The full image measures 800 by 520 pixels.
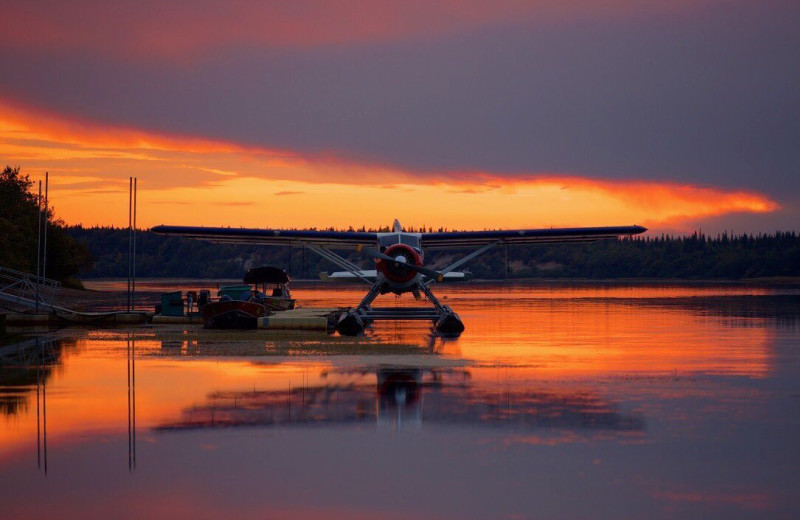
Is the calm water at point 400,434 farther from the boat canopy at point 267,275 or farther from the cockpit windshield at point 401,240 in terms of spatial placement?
the boat canopy at point 267,275

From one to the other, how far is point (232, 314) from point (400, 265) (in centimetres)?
536

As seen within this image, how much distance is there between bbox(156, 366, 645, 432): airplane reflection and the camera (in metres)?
12.2

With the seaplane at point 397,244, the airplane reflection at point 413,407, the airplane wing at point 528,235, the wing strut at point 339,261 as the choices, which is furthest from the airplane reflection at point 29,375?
the airplane wing at point 528,235

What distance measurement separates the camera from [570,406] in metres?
13.5

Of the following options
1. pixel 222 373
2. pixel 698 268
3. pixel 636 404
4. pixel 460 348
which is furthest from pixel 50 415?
pixel 698 268

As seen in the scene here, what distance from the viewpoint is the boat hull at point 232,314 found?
1204 inches

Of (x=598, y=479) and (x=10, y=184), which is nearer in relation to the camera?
(x=598, y=479)

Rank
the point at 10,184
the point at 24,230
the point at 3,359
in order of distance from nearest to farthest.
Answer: the point at 3,359
the point at 24,230
the point at 10,184

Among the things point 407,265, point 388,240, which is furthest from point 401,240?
point 407,265

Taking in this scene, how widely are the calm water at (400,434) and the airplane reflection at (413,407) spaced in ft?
0.17

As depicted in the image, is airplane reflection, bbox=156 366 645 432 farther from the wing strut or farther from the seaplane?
the wing strut

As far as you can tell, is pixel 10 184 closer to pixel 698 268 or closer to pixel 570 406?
pixel 570 406

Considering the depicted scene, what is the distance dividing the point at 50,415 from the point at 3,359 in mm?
8328

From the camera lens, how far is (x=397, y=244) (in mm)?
31875
